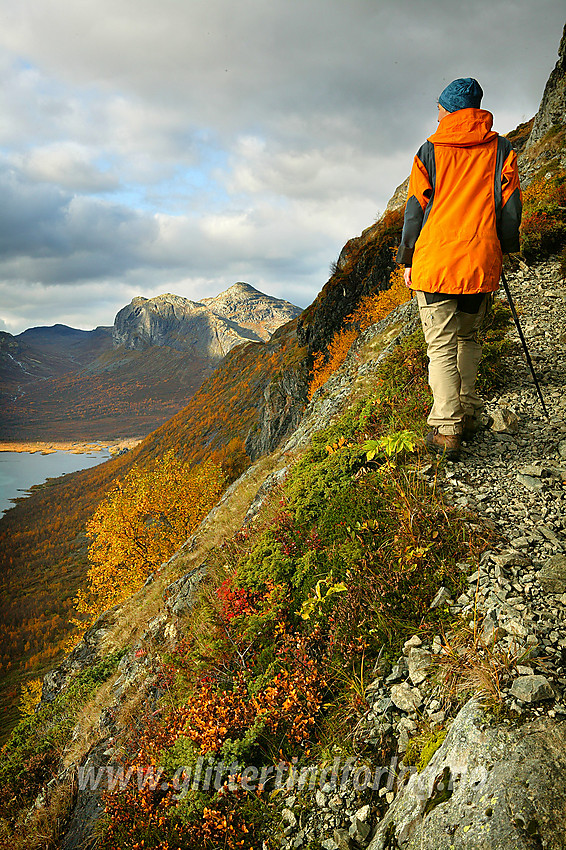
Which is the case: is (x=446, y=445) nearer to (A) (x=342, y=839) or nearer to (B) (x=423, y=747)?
(B) (x=423, y=747)

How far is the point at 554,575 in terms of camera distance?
9.61 ft

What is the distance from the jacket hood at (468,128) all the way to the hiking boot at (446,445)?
2.81m

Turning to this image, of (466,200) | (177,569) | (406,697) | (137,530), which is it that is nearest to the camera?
(406,697)

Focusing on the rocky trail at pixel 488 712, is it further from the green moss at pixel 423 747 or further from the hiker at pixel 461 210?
the hiker at pixel 461 210

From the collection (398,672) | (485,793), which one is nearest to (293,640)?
(398,672)

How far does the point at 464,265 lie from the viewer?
3865mm

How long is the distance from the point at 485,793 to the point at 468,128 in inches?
193

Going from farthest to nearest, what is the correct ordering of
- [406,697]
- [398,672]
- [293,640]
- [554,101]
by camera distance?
[554,101], [293,640], [398,672], [406,697]

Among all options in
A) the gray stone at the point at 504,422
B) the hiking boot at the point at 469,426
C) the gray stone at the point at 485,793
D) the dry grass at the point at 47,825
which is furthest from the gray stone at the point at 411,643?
the dry grass at the point at 47,825

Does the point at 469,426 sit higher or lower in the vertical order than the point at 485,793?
higher

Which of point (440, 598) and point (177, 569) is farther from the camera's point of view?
point (177, 569)

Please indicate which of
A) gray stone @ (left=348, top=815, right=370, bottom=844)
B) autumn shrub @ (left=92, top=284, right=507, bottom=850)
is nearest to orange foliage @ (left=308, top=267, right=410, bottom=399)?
autumn shrub @ (left=92, top=284, right=507, bottom=850)

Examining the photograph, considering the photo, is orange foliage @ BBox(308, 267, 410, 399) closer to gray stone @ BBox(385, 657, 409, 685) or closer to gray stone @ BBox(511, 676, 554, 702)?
gray stone @ BBox(385, 657, 409, 685)

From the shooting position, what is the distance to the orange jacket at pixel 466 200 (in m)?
3.78
